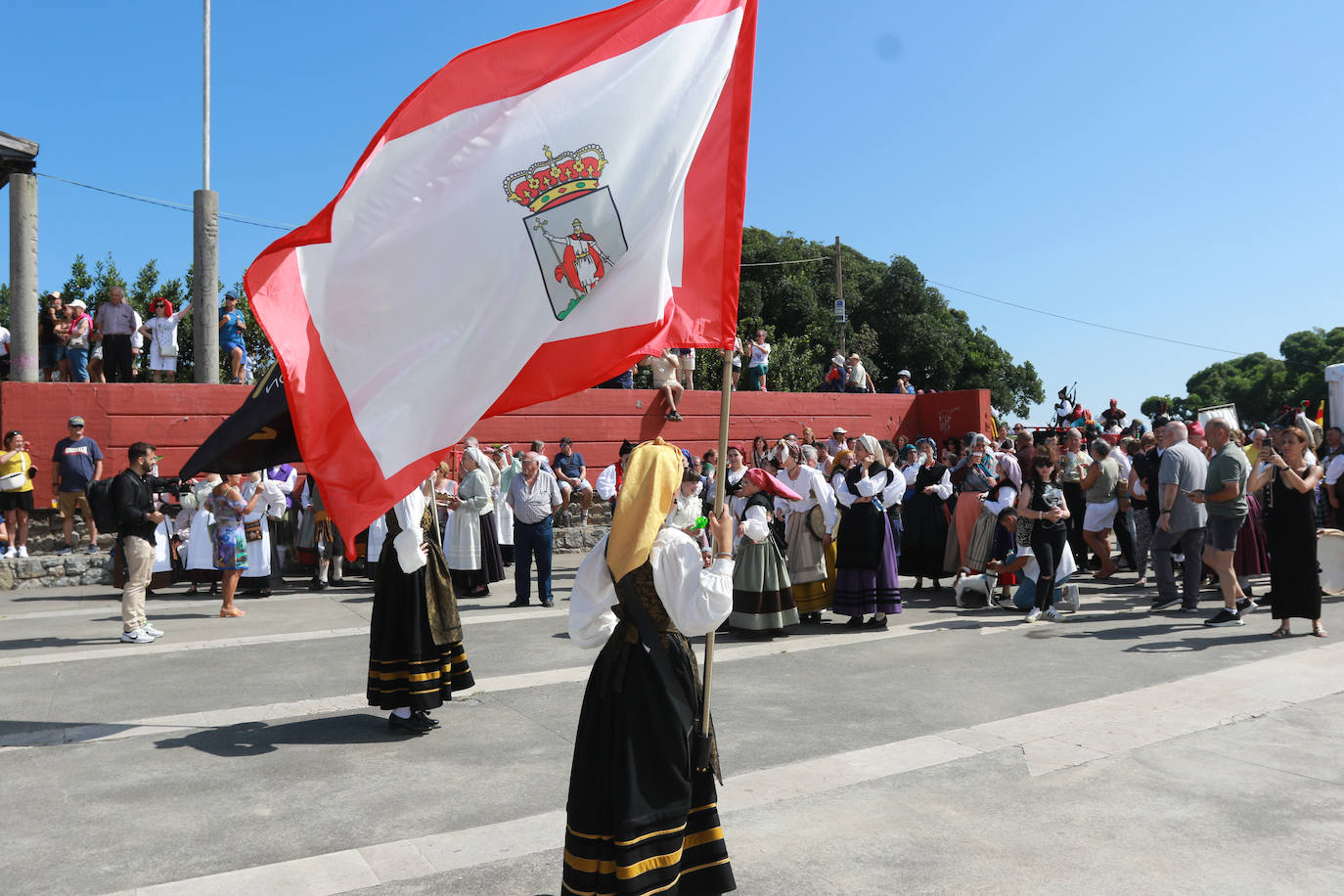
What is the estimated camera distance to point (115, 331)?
51.6ft

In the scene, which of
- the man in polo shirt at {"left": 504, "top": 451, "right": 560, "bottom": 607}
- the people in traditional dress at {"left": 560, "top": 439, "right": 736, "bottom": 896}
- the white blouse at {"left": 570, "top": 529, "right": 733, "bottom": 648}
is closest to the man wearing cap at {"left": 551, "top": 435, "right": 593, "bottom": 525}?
the man in polo shirt at {"left": 504, "top": 451, "right": 560, "bottom": 607}

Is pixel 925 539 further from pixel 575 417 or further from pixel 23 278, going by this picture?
pixel 23 278

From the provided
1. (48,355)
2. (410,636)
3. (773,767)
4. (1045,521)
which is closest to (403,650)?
(410,636)

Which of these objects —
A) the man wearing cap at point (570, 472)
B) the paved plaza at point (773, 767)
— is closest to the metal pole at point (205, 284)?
the man wearing cap at point (570, 472)

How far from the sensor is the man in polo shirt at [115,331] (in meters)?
15.7

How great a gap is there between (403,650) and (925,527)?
7.87 meters

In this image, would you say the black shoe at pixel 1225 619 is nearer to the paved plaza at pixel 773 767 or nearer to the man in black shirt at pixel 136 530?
the paved plaza at pixel 773 767

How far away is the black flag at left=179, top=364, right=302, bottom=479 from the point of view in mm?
6215

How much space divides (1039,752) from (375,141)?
4792 millimetres

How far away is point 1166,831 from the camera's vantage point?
4.60m

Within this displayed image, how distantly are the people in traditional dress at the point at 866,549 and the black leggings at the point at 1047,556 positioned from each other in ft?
4.90

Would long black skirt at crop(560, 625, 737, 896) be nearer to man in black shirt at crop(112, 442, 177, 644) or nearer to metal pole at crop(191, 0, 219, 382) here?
man in black shirt at crop(112, 442, 177, 644)

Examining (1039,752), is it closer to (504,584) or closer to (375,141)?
(375,141)

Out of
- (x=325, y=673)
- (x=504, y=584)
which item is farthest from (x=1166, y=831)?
(x=504, y=584)
